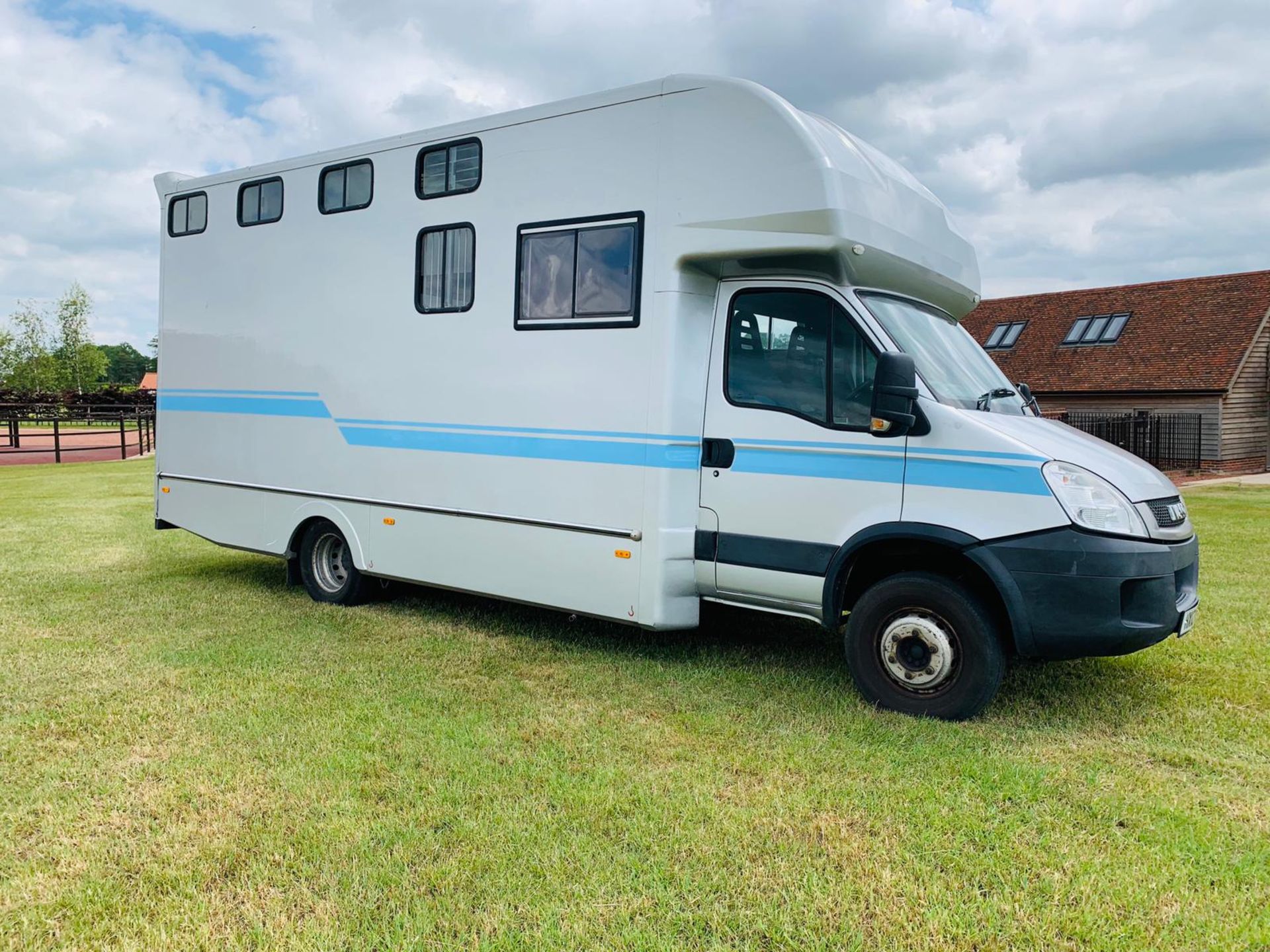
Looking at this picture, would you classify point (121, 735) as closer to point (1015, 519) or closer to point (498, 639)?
point (498, 639)

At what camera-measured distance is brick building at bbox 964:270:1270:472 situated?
2453 centimetres

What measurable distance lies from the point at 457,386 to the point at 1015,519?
360 centimetres

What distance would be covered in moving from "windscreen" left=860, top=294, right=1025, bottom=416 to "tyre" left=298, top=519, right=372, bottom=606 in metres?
4.44

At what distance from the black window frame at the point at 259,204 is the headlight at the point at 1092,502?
5.84 metres

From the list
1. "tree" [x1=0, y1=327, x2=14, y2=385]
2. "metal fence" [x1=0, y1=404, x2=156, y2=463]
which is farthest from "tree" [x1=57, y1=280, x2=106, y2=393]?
"metal fence" [x1=0, y1=404, x2=156, y2=463]

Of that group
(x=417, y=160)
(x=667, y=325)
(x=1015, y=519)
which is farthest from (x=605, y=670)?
(x=417, y=160)

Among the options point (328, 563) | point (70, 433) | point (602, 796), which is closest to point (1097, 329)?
point (328, 563)

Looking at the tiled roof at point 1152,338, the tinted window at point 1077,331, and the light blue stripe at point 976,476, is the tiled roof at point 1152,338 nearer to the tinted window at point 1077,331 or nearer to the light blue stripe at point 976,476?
the tinted window at point 1077,331

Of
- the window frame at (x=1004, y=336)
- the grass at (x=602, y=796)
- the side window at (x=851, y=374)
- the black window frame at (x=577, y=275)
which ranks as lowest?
the grass at (x=602, y=796)

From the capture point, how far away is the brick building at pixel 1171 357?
24.5 metres

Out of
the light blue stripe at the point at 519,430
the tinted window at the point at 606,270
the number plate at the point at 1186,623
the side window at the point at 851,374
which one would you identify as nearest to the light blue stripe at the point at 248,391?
the light blue stripe at the point at 519,430

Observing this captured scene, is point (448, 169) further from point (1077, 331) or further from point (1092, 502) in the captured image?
point (1077, 331)

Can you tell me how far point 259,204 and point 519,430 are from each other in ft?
10.7

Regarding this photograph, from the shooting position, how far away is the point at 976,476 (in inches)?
186
